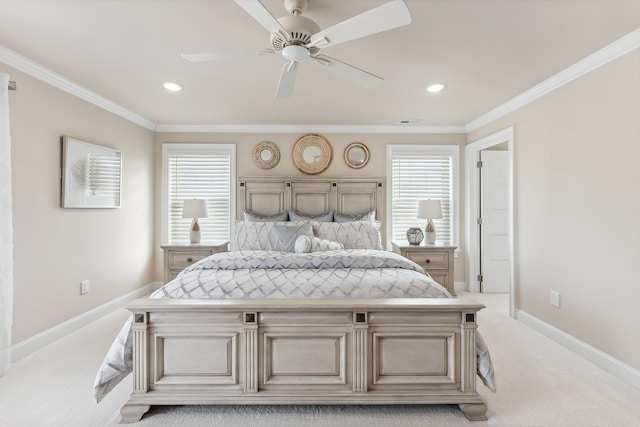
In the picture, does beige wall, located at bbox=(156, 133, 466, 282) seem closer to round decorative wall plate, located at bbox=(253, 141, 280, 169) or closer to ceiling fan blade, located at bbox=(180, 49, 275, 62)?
round decorative wall plate, located at bbox=(253, 141, 280, 169)

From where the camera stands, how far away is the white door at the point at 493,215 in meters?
4.67

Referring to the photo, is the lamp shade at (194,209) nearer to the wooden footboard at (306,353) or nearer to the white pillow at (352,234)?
the white pillow at (352,234)

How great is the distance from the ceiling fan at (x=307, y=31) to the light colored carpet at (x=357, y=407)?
2077 millimetres

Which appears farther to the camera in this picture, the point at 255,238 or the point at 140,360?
the point at 255,238

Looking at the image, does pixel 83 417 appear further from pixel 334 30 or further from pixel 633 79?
pixel 633 79

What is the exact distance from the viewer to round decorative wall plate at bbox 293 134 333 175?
15.2 feet

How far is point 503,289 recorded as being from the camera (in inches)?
186

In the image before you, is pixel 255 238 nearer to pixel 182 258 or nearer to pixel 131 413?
pixel 182 258

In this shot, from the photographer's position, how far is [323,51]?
99.0 inches

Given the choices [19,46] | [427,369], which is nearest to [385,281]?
[427,369]

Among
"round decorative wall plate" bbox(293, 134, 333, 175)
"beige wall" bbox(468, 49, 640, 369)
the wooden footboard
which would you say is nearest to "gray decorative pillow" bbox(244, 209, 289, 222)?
"round decorative wall plate" bbox(293, 134, 333, 175)

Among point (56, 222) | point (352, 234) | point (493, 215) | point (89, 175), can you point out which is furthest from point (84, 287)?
point (493, 215)

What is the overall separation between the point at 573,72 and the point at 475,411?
2.79m

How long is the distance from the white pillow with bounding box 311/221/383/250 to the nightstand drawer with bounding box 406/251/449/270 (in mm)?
609
